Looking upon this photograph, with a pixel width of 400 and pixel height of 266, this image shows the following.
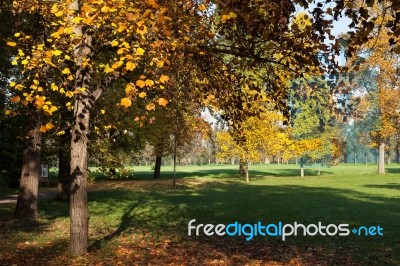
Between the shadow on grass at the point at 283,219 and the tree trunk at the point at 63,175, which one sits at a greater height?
the tree trunk at the point at 63,175

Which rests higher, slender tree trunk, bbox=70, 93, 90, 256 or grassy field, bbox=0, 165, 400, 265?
slender tree trunk, bbox=70, 93, 90, 256

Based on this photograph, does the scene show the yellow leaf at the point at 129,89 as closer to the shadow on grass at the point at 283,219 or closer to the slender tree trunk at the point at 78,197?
the slender tree trunk at the point at 78,197

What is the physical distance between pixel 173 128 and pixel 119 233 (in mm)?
19878

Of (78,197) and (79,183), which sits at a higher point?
(79,183)

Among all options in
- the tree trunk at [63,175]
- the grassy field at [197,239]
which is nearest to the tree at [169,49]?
the grassy field at [197,239]

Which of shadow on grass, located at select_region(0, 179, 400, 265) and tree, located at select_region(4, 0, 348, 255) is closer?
tree, located at select_region(4, 0, 348, 255)

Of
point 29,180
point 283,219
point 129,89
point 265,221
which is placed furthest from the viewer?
point 29,180

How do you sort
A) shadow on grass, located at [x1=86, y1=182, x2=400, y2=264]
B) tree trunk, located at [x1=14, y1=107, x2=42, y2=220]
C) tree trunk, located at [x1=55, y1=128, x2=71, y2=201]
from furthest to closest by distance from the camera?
tree trunk, located at [x1=55, y1=128, x2=71, y2=201]
tree trunk, located at [x1=14, y1=107, x2=42, y2=220]
shadow on grass, located at [x1=86, y1=182, x2=400, y2=264]

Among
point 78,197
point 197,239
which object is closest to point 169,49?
point 78,197

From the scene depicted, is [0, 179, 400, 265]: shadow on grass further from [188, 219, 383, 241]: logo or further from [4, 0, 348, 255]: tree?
[4, 0, 348, 255]: tree

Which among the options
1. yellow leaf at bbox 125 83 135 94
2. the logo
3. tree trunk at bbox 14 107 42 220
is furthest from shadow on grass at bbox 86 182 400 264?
yellow leaf at bbox 125 83 135 94

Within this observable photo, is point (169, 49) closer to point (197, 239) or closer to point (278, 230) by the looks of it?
point (197, 239)

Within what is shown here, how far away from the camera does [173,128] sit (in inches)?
1244

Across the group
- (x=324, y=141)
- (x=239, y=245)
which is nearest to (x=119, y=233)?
(x=239, y=245)
